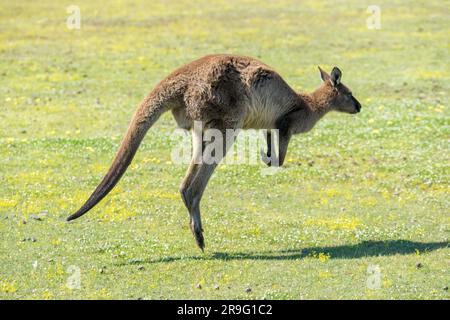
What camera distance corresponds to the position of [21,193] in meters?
11.1

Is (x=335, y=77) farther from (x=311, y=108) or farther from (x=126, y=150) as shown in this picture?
(x=126, y=150)

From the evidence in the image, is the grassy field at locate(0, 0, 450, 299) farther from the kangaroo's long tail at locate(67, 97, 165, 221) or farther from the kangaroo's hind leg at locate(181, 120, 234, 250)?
the kangaroo's long tail at locate(67, 97, 165, 221)

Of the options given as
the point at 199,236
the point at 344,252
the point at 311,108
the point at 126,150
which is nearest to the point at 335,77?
the point at 311,108

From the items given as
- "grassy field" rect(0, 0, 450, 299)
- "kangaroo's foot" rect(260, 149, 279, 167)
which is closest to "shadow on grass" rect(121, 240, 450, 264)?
"grassy field" rect(0, 0, 450, 299)

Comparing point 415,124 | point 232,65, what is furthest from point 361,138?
point 232,65

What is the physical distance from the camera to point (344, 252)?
8.96m

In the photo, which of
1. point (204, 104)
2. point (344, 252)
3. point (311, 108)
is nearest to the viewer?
Answer: point (204, 104)

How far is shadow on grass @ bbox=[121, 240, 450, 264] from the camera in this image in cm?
873

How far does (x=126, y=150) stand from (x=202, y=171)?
0.98 m

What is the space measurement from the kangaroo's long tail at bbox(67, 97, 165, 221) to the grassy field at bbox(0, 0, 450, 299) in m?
0.74

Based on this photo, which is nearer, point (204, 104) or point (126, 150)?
point (126, 150)
